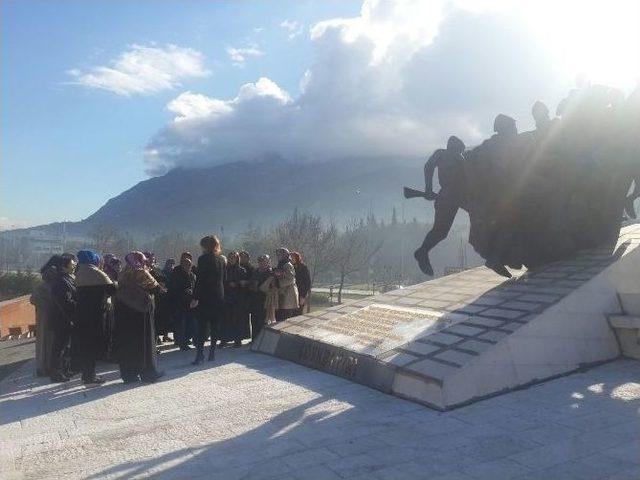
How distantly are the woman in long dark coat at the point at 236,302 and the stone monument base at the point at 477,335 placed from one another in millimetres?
806

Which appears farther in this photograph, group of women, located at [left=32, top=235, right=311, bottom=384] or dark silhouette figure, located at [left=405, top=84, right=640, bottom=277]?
dark silhouette figure, located at [left=405, top=84, right=640, bottom=277]

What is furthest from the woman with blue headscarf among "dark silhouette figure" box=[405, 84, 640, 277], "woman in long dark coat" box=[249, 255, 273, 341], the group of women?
"dark silhouette figure" box=[405, 84, 640, 277]

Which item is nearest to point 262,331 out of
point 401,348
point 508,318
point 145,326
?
point 145,326

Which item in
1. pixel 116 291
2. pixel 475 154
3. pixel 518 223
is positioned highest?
pixel 475 154

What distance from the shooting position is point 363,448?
4.36 m

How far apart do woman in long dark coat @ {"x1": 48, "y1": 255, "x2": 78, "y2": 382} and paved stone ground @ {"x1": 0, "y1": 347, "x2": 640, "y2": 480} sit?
0.57 meters

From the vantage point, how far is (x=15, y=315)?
1867 centimetres

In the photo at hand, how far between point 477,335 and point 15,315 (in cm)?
1698

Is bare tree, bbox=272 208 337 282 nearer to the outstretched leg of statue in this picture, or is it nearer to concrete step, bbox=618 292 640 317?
the outstretched leg of statue

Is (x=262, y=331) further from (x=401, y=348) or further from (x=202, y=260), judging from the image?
(x=401, y=348)

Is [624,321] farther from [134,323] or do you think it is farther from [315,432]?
[134,323]

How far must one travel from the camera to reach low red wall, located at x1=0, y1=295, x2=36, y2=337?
17663mm

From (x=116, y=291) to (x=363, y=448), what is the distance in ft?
12.7

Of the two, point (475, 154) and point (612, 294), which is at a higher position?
point (475, 154)
